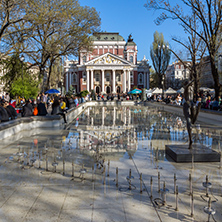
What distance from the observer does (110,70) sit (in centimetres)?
7694

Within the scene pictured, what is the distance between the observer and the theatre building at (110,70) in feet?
241

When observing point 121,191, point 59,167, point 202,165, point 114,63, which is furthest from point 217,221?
point 114,63

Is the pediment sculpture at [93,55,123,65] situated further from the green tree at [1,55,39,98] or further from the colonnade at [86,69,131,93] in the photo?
the green tree at [1,55,39,98]

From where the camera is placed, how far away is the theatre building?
7356cm

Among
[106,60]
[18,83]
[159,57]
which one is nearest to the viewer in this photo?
[18,83]

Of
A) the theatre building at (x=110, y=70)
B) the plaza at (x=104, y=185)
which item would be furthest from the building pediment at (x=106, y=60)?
the plaza at (x=104, y=185)

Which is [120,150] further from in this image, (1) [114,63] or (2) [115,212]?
(1) [114,63]

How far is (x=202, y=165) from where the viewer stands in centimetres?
608

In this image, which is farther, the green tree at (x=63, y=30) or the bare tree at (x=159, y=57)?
the bare tree at (x=159, y=57)

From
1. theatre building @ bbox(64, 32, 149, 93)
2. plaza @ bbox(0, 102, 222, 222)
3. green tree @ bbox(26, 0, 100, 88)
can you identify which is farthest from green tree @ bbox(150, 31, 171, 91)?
plaza @ bbox(0, 102, 222, 222)

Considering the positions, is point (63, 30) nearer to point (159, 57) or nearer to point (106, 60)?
point (159, 57)

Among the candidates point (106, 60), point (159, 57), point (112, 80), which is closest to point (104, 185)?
point (159, 57)

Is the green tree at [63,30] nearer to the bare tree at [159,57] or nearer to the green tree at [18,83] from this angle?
the green tree at [18,83]

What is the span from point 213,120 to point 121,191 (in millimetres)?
11894
